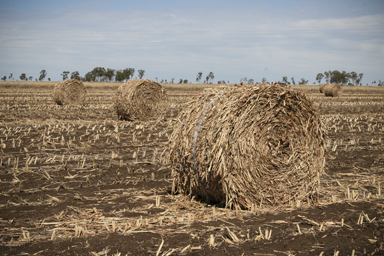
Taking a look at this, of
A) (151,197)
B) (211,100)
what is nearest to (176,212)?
(151,197)

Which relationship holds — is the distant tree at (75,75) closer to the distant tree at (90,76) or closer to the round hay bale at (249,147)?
the distant tree at (90,76)

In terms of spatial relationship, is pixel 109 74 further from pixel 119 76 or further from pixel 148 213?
pixel 148 213

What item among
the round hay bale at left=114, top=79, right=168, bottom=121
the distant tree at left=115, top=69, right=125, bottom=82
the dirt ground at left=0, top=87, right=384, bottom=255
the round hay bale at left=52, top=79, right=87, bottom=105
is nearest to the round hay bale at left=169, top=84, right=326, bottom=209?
the dirt ground at left=0, top=87, right=384, bottom=255

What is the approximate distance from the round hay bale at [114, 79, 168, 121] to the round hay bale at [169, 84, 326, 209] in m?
9.21

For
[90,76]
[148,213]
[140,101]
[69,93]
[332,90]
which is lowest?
[148,213]

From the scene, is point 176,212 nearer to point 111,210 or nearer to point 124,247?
point 111,210

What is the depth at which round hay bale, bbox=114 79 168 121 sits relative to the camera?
1479cm

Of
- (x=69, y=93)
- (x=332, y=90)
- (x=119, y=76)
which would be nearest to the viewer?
(x=69, y=93)

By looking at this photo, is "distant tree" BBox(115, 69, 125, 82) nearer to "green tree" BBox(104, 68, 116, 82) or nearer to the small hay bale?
"green tree" BBox(104, 68, 116, 82)

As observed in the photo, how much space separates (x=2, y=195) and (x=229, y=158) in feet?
11.3

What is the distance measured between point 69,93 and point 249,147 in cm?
1843

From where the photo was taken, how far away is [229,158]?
5199 millimetres

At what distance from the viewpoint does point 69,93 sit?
21.9 meters

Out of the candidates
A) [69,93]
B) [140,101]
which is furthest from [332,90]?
[140,101]
